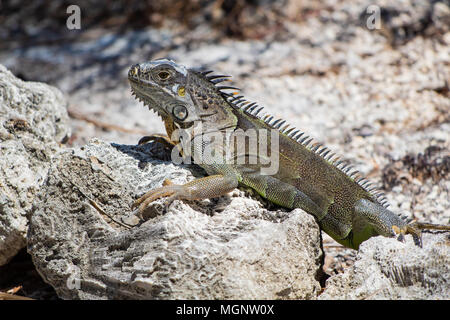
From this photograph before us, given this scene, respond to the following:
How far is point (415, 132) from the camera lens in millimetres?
7484

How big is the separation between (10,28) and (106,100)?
160 inches

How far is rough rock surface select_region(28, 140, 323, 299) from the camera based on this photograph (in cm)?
339

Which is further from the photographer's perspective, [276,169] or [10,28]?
[10,28]

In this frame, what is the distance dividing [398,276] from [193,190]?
1.68m

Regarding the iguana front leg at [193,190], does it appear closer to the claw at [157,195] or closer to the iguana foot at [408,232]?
the claw at [157,195]

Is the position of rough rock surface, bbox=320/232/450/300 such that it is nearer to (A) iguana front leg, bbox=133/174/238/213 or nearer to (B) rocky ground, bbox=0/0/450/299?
(A) iguana front leg, bbox=133/174/238/213

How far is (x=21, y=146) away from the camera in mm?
4496

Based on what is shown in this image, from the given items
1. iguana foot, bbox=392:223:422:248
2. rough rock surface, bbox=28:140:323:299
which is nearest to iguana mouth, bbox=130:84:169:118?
rough rock surface, bbox=28:140:323:299

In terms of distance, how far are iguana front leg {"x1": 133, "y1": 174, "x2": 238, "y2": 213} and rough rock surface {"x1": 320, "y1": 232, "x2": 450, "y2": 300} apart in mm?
1136

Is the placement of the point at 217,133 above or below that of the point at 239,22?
below

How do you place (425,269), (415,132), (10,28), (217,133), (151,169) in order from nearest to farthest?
(425,269)
(151,169)
(217,133)
(415,132)
(10,28)

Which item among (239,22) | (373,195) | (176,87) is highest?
(239,22)

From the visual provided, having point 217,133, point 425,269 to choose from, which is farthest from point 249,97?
point 425,269

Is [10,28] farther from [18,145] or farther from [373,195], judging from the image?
[373,195]
